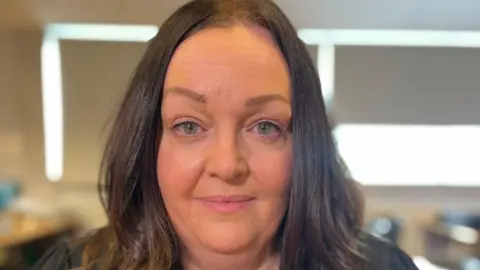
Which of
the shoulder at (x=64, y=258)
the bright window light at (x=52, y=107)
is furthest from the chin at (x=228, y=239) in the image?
the bright window light at (x=52, y=107)

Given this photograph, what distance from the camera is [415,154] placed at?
214cm

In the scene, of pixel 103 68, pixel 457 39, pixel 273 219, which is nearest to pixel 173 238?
pixel 273 219

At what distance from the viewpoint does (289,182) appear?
0.67 m

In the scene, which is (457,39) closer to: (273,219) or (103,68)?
(103,68)

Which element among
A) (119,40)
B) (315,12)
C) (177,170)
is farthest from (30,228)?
(177,170)

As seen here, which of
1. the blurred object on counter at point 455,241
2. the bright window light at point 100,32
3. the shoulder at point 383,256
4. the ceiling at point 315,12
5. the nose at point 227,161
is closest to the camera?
the nose at point 227,161

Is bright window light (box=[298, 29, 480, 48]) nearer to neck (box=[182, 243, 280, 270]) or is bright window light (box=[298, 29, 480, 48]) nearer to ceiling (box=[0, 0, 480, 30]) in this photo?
ceiling (box=[0, 0, 480, 30])

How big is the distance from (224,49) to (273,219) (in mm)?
177

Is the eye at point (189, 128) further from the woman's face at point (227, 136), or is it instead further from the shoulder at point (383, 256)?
the shoulder at point (383, 256)

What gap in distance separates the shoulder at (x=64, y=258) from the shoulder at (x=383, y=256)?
0.35 meters

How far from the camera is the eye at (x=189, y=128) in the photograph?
0.65m

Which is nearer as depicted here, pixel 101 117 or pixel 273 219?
pixel 273 219

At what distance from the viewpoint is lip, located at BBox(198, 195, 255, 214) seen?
64 centimetres

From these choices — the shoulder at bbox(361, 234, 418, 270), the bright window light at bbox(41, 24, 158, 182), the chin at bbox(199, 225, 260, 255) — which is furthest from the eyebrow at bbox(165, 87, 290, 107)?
the bright window light at bbox(41, 24, 158, 182)
